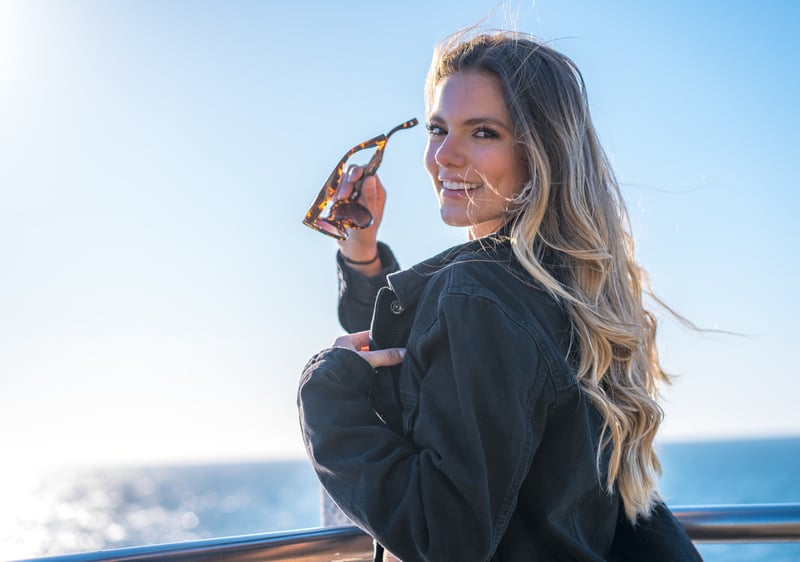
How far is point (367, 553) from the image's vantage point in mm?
2072

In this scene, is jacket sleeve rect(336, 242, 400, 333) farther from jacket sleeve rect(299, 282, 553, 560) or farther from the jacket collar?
jacket sleeve rect(299, 282, 553, 560)

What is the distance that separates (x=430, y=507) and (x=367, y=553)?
0.62 m

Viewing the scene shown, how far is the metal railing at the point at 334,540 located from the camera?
178cm

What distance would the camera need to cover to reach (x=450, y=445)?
156cm

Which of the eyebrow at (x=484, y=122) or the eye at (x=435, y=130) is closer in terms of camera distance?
the eyebrow at (x=484, y=122)

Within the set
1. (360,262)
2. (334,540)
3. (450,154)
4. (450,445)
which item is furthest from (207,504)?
(450,445)

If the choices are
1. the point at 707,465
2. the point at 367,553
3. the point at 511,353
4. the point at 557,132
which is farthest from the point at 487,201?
the point at 707,465

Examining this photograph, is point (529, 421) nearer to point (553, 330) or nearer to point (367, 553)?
point (553, 330)

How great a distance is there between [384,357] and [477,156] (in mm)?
600

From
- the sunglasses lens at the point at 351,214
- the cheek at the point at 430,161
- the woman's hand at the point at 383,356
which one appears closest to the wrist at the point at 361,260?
the sunglasses lens at the point at 351,214

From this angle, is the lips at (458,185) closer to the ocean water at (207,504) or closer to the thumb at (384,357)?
the thumb at (384,357)

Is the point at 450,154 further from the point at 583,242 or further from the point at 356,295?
the point at 356,295

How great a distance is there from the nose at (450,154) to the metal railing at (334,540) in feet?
3.08

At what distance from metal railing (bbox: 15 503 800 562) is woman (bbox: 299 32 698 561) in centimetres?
31
